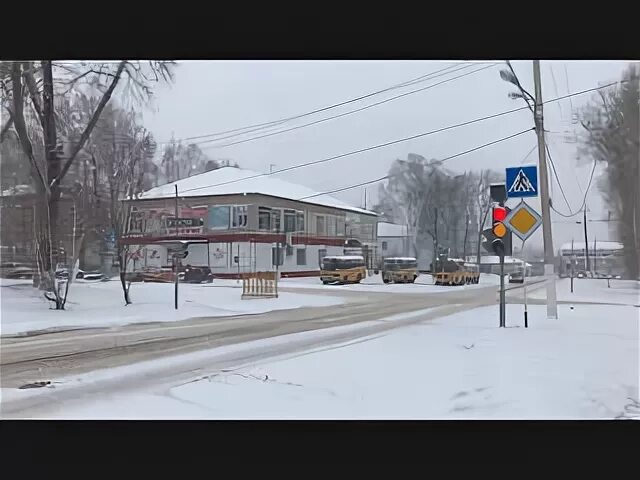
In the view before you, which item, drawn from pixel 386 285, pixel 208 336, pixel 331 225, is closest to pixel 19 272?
pixel 208 336

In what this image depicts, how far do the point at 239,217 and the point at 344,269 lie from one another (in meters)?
1.00

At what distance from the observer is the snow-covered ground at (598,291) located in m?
4.77

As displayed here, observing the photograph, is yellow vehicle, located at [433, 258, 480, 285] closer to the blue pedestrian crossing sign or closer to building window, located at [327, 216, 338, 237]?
the blue pedestrian crossing sign

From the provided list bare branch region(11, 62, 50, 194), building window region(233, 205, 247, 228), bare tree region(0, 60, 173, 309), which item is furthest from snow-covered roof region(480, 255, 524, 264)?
bare branch region(11, 62, 50, 194)

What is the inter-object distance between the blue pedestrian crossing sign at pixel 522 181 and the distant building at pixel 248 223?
1132 millimetres

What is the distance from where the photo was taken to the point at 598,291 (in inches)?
189

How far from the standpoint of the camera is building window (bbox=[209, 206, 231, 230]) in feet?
16.6

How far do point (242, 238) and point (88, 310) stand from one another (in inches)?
61.0

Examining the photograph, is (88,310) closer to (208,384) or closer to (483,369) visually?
(208,384)

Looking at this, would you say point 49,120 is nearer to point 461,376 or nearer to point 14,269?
point 14,269

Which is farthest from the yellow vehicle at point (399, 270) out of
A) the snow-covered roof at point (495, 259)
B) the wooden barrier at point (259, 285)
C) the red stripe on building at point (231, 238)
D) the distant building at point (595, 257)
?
the distant building at point (595, 257)

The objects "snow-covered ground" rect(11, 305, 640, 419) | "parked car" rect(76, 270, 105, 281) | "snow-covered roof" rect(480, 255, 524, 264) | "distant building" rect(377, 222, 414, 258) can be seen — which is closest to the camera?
"snow-covered ground" rect(11, 305, 640, 419)

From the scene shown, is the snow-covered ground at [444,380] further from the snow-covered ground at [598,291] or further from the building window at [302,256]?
the building window at [302,256]
